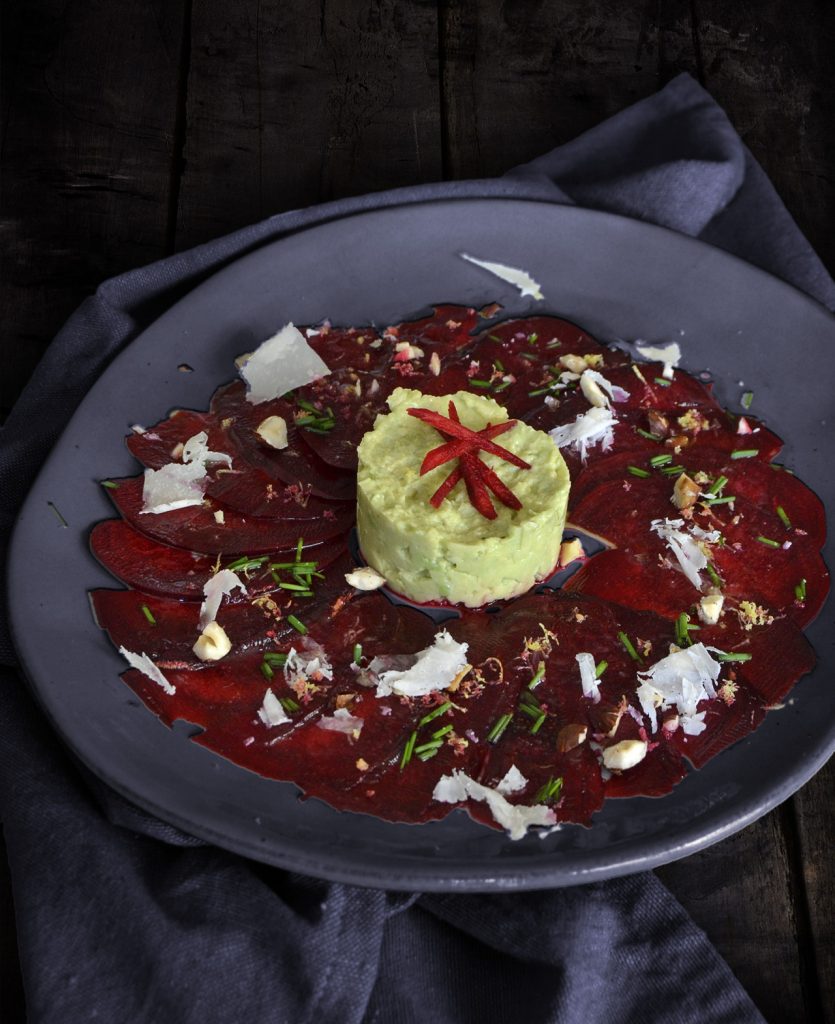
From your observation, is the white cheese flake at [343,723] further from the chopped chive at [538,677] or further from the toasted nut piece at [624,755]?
the toasted nut piece at [624,755]

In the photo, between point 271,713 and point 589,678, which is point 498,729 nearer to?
point 589,678

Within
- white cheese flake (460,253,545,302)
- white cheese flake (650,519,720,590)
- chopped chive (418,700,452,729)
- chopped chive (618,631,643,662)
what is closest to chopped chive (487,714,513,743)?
chopped chive (418,700,452,729)

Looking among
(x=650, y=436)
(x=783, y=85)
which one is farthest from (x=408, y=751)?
(x=783, y=85)

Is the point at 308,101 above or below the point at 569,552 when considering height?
above

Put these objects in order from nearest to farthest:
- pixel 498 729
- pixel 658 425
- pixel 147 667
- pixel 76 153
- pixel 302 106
Result: pixel 498 729 → pixel 147 667 → pixel 658 425 → pixel 76 153 → pixel 302 106

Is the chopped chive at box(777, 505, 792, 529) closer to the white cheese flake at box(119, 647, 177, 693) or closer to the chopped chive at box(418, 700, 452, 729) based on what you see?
the chopped chive at box(418, 700, 452, 729)

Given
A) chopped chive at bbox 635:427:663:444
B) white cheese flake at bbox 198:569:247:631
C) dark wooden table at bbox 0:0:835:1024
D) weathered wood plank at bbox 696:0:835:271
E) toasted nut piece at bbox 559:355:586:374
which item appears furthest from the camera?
weathered wood plank at bbox 696:0:835:271
